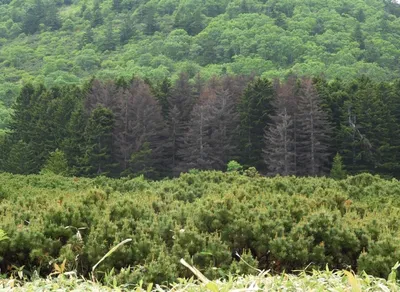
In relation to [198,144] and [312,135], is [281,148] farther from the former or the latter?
[198,144]

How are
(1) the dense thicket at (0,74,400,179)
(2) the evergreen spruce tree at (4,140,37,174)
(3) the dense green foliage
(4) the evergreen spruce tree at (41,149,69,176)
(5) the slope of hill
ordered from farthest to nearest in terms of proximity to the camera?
(5) the slope of hill → (2) the evergreen spruce tree at (4,140,37,174) → (1) the dense thicket at (0,74,400,179) → (4) the evergreen spruce tree at (41,149,69,176) → (3) the dense green foliage

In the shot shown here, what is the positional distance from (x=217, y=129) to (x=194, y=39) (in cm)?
7666

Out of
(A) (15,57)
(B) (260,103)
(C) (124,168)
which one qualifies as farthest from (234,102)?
(A) (15,57)

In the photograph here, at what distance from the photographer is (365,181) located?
1313 cm

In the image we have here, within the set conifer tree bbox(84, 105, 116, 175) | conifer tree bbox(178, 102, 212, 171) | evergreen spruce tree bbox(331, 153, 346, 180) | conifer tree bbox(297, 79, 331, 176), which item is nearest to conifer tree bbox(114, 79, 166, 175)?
conifer tree bbox(84, 105, 116, 175)

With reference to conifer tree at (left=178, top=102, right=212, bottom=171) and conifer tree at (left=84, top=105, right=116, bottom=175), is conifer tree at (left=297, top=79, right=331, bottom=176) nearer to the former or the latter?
conifer tree at (left=178, top=102, right=212, bottom=171)

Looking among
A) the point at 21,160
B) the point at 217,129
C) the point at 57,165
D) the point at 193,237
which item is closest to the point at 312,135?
the point at 217,129

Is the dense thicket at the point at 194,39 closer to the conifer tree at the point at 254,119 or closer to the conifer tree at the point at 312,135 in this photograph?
the conifer tree at the point at 254,119

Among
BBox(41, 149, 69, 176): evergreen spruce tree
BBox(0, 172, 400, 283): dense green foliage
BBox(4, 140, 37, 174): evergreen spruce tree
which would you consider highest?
BBox(0, 172, 400, 283): dense green foliage

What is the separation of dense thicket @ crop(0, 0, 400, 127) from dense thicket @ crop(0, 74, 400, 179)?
4035 cm

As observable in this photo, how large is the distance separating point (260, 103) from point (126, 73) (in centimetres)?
5475

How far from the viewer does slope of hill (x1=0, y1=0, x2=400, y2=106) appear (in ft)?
325

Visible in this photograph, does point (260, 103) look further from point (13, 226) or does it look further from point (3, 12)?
A: point (3, 12)

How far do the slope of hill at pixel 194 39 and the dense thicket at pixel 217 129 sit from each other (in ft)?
137
